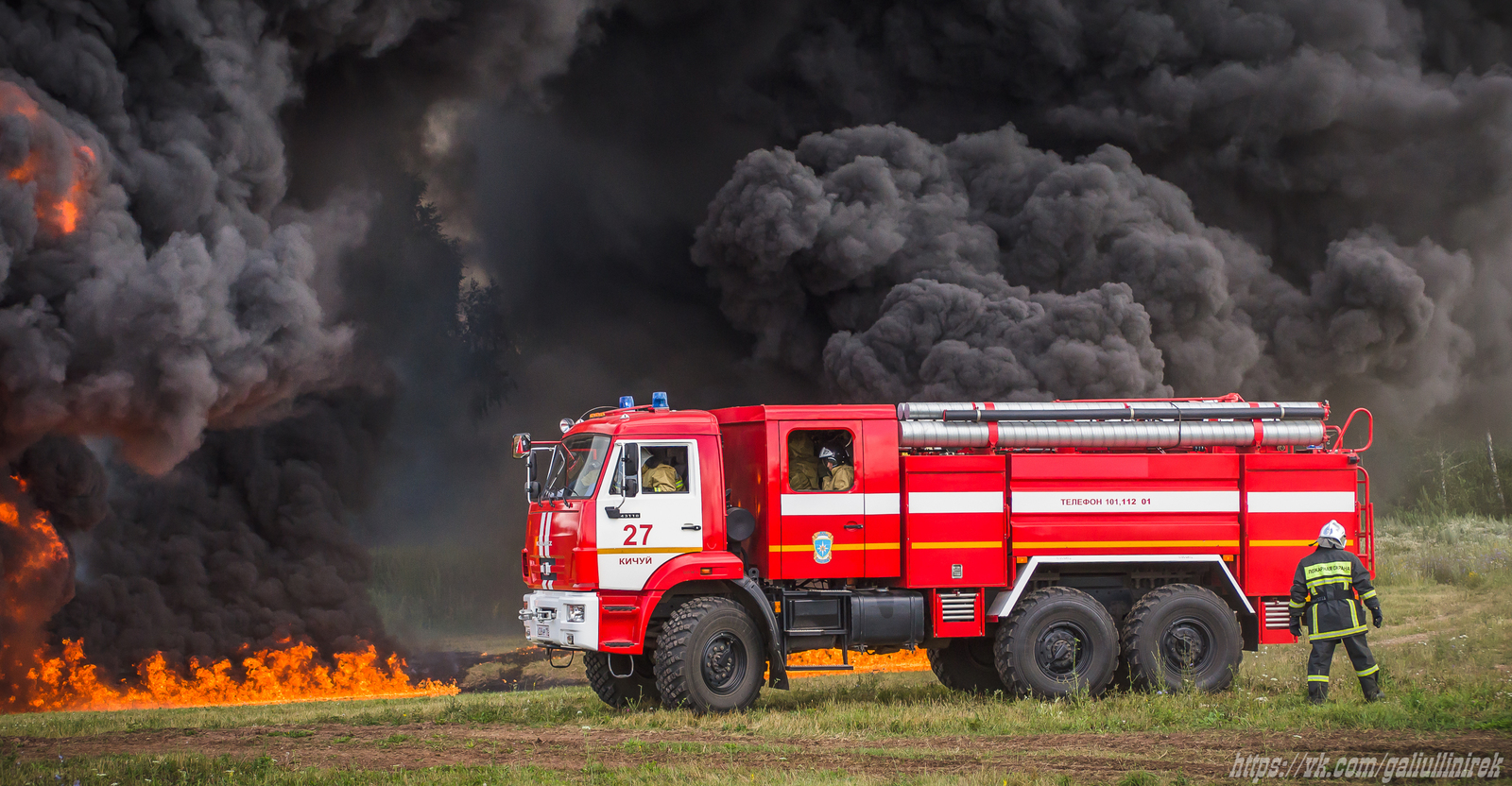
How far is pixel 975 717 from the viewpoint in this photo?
12.4 meters

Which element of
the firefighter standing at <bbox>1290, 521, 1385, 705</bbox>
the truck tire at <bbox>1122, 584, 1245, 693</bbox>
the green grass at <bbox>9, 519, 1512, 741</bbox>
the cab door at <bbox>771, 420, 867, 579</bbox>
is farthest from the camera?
the truck tire at <bbox>1122, 584, 1245, 693</bbox>

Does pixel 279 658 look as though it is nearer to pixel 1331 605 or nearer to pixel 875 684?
pixel 875 684

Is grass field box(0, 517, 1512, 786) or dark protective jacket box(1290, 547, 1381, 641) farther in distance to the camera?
dark protective jacket box(1290, 547, 1381, 641)

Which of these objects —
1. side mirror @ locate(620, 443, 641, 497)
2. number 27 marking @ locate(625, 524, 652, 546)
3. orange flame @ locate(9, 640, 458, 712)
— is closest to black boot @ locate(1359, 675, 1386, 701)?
number 27 marking @ locate(625, 524, 652, 546)

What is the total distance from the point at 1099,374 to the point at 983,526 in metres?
21.0

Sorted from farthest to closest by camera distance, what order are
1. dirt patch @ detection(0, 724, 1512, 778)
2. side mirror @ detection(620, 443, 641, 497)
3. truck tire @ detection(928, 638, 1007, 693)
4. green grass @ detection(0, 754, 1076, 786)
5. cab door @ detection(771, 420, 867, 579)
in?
truck tire @ detection(928, 638, 1007, 693), cab door @ detection(771, 420, 867, 579), side mirror @ detection(620, 443, 641, 497), dirt patch @ detection(0, 724, 1512, 778), green grass @ detection(0, 754, 1076, 786)

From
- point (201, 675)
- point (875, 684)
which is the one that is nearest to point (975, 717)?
point (875, 684)

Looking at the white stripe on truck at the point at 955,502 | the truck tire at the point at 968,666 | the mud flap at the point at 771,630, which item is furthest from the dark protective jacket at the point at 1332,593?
the mud flap at the point at 771,630

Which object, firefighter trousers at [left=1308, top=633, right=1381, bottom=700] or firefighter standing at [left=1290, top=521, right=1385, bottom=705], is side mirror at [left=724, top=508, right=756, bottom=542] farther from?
firefighter trousers at [left=1308, top=633, right=1381, bottom=700]

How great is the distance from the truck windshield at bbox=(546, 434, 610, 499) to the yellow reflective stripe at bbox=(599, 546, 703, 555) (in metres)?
0.75

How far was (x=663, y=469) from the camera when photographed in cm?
1342

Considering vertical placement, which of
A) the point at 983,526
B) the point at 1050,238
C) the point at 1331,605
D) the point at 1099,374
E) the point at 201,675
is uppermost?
the point at 1050,238

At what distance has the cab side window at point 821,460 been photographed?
45.3ft

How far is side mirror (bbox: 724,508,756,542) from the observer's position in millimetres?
13438
